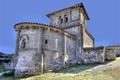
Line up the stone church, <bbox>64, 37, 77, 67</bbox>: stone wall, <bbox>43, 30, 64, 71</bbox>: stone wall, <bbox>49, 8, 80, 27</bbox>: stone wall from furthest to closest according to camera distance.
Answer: <bbox>49, 8, 80, 27</bbox>: stone wall → <bbox>64, 37, 77, 67</bbox>: stone wall → <bbox>43, 30, 64, 71</bbox>: stone wall → the stone church

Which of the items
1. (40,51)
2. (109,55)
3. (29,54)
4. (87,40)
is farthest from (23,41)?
(109,55)

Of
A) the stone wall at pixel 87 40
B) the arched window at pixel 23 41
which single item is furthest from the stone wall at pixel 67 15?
the arched window at pixel 23 41

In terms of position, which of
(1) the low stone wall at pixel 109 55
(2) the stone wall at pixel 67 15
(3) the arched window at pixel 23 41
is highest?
(2) the stone wall at pixel 67 15

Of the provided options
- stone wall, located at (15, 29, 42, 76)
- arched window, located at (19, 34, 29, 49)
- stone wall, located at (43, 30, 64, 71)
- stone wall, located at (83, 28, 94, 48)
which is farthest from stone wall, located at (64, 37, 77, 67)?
arched window, located at (19, 34, 29, 49)

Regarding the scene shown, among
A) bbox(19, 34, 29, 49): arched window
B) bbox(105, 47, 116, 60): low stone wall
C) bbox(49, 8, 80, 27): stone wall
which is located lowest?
bbox(105, 47, 116, 60): low stone wall

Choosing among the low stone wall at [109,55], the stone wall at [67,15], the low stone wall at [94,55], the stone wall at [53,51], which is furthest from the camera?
the stone wall at [67,15]

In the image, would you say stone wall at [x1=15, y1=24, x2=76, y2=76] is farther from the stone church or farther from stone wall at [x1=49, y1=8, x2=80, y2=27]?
stone wall at [x1=49, y1=8, x2=80, y2=27]

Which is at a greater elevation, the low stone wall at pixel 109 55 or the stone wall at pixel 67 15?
the stone wall at pixel 67 15

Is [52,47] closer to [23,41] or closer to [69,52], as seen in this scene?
[69,52]

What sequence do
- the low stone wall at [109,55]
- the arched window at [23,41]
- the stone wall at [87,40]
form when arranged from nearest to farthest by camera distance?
the arched window at [23,41] → the low stone wall at [109,55] → the stone wall at [87,40]

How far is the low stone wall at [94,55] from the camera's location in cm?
3238

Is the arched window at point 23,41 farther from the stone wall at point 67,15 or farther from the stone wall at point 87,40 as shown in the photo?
the stone wall at point 87,40

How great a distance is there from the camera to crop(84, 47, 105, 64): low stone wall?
32.4 meters

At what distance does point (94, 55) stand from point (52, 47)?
671 centimetres
